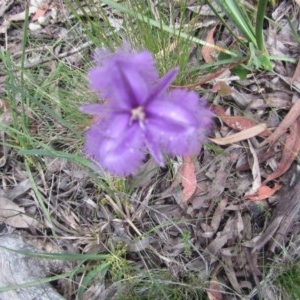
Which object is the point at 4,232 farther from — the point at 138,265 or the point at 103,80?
the point at 103,80

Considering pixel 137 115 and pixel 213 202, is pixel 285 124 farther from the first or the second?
pixel 137 115

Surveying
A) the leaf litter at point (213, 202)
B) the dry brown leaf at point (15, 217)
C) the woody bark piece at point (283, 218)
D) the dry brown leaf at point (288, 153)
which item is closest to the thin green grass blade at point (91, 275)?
the leaf litter at point (213, 202)

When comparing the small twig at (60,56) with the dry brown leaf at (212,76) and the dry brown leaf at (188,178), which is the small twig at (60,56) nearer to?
the dry brown leaf at (212,76)

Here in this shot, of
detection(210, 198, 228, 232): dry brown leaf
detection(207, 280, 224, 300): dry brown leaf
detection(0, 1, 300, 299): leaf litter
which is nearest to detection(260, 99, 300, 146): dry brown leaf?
detection(0, 1, 300, 299): leaf litter

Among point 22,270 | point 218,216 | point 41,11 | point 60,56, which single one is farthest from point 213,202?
point 41,11

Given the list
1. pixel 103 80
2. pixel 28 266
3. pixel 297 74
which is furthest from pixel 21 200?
pixel 297 74
